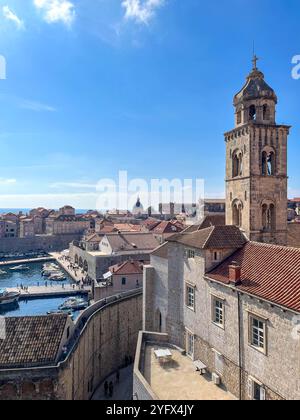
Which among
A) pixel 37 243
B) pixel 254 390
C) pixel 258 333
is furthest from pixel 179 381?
pixel 37 243

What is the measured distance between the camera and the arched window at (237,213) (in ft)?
79.7

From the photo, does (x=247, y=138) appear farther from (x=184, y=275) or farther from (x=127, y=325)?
(x=127, y=325)

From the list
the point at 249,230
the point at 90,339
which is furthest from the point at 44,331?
the point at 249,230

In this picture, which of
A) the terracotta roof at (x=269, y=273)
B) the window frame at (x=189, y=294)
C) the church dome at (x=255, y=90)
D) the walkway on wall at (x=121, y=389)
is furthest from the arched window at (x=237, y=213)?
the walkway on wall at (x=121, y=389)

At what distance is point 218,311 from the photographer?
17109 mm

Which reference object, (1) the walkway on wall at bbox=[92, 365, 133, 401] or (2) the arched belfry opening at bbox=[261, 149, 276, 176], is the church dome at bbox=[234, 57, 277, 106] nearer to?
(2) the arched belfry opening at bbox=[261, 149, 276, 176]

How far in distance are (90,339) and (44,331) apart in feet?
16.4

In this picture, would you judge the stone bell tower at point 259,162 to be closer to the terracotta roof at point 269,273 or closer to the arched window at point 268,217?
the arched window at point 268,217

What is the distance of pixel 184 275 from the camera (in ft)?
68.5

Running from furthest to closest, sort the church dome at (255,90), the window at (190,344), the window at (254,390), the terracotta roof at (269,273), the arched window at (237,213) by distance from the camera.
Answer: the arched window at (237,213)
the church dome at (255,90)
the window at (190,344)
the window at (254,390)
the terracotta roof at (269,273)

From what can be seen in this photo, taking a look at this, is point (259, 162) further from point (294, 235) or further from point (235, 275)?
point (235, 275)

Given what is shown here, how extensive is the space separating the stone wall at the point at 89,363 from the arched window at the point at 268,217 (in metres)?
13.5

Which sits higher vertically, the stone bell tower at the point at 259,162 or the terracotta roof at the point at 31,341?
the stone bell tower at the point at 259,162

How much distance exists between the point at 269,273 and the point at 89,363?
14.8 m
